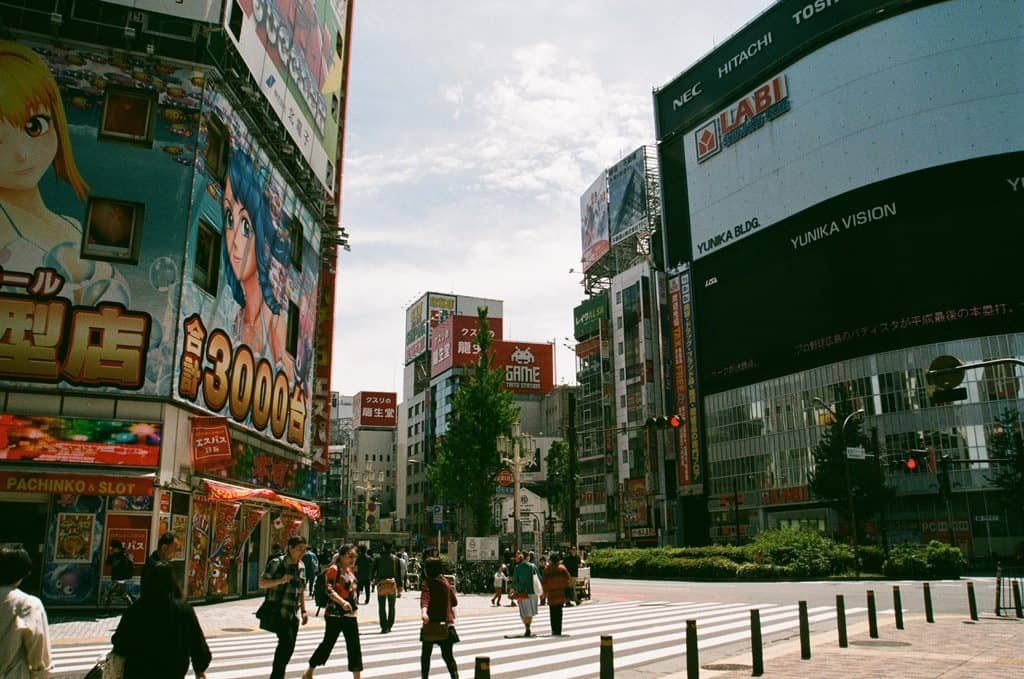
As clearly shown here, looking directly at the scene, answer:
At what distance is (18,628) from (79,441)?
1723 centimetres

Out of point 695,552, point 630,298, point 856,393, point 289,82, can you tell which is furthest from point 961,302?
point 289,82

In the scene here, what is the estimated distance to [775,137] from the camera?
227 feet

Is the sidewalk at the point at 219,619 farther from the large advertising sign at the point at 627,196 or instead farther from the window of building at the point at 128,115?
the large advertising sign at the point at 627,196

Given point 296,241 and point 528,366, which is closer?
point 296,241

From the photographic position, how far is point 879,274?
59.2 metres

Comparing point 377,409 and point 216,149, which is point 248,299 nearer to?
point 216,149

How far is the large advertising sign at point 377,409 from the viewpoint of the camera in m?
120

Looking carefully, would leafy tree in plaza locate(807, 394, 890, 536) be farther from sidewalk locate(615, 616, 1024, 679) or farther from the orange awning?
sidewalk locate(615, 616, 1024, 679)

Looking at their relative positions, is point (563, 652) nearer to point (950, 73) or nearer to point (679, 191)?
point (950, 73)

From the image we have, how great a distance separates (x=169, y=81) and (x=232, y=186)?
12.1 ft

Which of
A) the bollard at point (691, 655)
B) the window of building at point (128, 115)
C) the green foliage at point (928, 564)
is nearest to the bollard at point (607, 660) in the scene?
the bollard at point (691, 655)

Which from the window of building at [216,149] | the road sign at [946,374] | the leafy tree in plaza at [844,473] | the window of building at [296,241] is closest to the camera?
the road sign at [946,374]

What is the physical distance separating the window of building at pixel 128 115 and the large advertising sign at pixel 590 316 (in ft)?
228

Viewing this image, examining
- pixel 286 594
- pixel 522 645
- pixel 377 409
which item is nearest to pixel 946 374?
pixel 522 645
